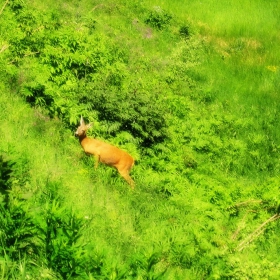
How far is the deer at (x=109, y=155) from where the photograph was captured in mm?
8008

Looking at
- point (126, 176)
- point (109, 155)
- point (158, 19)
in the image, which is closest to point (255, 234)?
point (126, 176)

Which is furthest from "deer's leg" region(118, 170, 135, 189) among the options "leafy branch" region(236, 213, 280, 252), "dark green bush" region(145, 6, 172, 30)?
"dark green bush" region(145, 6, 172, 30)

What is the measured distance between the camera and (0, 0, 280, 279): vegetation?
16.0 ft

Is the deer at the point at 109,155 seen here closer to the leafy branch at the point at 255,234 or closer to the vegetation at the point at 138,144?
the vegetation at the point at 138,144

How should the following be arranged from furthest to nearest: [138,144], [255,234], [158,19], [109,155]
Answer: [158,19], [138,144], [109,155], [255,234]

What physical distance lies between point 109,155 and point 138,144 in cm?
111

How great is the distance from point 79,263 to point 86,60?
20.8 feet

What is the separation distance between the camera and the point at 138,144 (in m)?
9.02

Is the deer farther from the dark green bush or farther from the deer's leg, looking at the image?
the dark green bush

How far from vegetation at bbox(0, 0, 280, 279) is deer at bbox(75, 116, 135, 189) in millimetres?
131

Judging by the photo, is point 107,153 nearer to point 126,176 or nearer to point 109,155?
point 109,155

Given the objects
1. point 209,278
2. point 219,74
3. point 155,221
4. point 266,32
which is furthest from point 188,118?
point 266,32

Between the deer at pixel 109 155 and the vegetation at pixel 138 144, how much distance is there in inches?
5.2

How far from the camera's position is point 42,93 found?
29.6 ft
